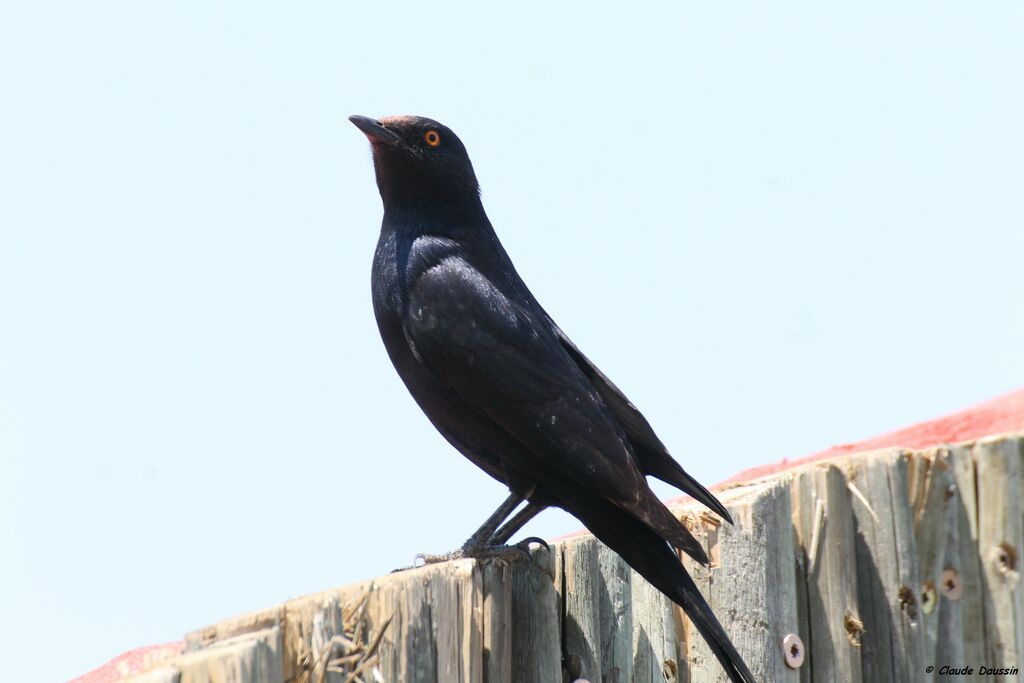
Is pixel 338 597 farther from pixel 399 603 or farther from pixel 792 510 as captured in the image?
pixel 792 510

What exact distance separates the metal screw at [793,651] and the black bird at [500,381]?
37 centimetres

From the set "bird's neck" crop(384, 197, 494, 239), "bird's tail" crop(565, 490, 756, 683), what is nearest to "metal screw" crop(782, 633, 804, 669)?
"bird's tail" crop(565, 490, 756, 683)

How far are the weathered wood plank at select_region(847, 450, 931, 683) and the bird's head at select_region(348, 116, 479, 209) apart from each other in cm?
235

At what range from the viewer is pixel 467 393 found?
520 cm

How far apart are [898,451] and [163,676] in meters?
2.84

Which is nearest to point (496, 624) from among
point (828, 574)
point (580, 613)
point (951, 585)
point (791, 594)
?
point (580, 613)

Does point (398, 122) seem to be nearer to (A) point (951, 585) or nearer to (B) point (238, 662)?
(A) point (951, 585)

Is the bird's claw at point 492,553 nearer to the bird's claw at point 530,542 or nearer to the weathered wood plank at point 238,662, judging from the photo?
the bird's claw at point 530,542

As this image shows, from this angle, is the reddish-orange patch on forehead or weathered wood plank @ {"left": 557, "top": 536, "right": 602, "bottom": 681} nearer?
weathered wood plank @ {"left": 557, "top": 536, "right": 602, "bottom": 681}

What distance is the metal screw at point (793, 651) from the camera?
4246mm

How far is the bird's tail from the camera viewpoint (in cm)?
409

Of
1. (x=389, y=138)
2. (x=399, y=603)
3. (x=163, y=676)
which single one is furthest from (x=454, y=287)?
(x=163, y=676)

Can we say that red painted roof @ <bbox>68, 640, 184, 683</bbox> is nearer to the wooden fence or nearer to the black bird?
the black bird

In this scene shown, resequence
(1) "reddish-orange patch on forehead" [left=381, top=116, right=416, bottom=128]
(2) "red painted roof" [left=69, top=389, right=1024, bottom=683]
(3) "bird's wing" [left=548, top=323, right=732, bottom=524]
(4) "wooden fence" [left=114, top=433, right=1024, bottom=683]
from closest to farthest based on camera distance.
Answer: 1. (4) "wooden fence" [left=114, top=433, right=1024, bottom=683]
2. (3) "bird's wing" [left=548, top=323, right=732, bottom=524]
3. (1) "reddish-orange patch on forehead" [left=381, top=116, right=416, bottom=128]
4. (2) "red painted roof" [left=69, top=389, right=1024, bottom=683]
